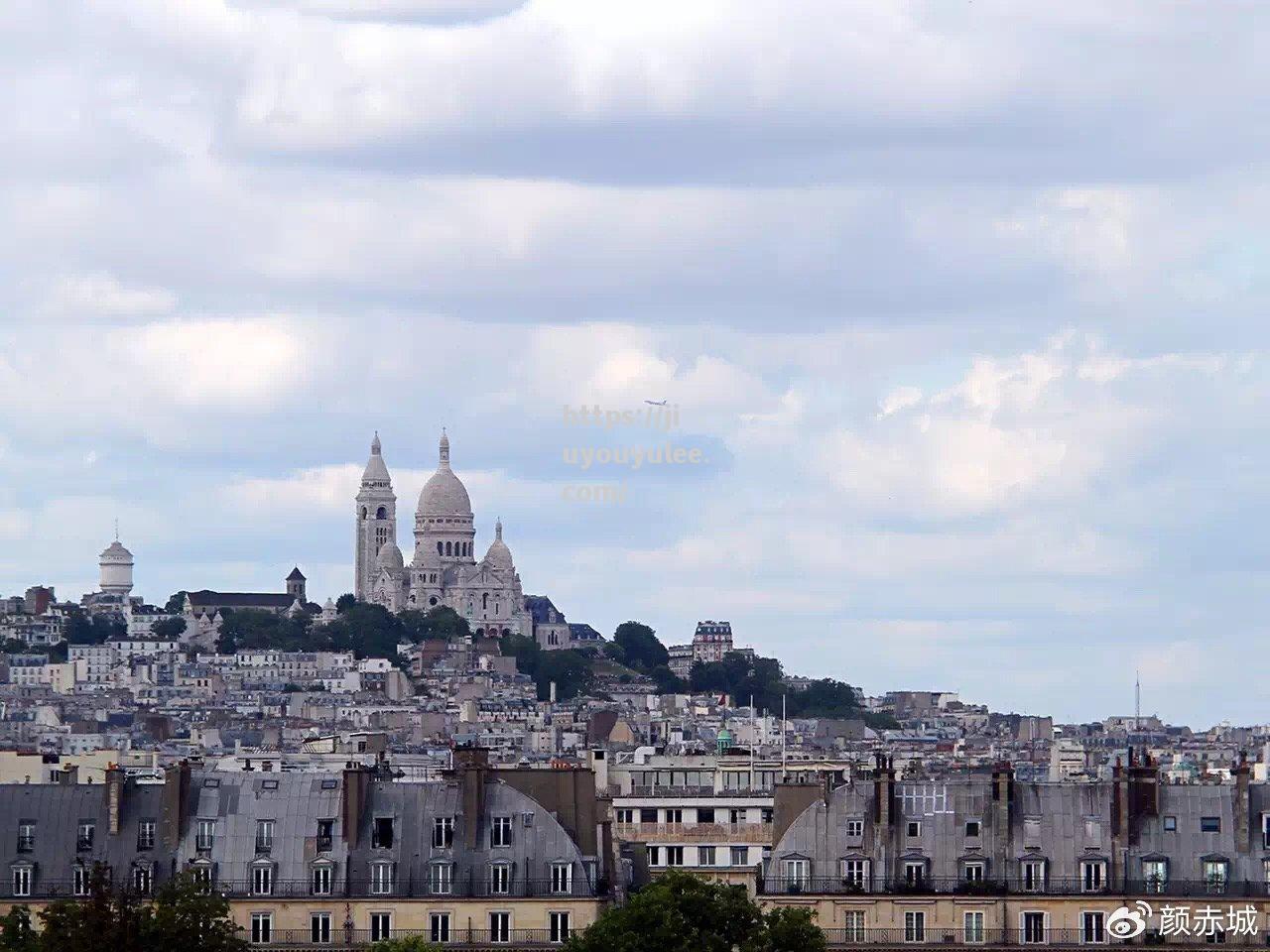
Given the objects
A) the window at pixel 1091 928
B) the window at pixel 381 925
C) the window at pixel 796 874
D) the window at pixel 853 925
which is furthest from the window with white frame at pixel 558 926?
the window at pixel 1091 928

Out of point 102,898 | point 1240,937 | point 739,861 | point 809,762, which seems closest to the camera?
point 102,898

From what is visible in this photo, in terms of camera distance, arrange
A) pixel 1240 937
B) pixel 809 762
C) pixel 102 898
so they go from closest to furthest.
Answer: pixel 102 898 → pixel 1240 937 → pixel 809 762

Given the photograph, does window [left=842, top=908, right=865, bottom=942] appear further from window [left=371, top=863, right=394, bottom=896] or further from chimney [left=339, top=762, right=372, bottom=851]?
chimney [left=339, top=762, right=372, bottom=851]

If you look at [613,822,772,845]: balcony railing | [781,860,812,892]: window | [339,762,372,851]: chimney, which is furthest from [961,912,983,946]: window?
[613,822,772,845]: balcony railing

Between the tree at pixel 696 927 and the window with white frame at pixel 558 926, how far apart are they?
4.30 metres

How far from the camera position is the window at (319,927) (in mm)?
78250

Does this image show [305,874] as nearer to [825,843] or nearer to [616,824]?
[825,843]

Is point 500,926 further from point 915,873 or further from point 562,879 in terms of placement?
point 915,873

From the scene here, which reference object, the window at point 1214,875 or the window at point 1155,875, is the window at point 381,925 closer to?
the window at point 1155,875

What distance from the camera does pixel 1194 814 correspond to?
79500mm

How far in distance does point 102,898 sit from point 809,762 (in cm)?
6709

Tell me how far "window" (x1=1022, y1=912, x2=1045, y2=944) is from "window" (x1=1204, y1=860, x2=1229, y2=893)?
2.66 metres

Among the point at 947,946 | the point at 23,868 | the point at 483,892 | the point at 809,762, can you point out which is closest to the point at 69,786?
the point at 23,868

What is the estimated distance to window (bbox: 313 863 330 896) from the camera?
78.9 meters
